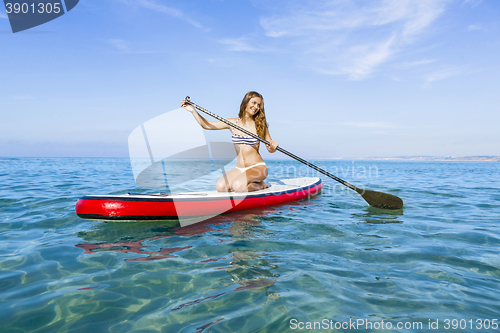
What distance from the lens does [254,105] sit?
5098 mm

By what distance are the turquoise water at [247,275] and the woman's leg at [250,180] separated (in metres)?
0.93

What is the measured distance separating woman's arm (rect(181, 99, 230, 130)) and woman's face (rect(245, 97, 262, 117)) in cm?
Answer: 56

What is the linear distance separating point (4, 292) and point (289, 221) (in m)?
3.41

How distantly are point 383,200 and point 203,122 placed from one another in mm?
3971

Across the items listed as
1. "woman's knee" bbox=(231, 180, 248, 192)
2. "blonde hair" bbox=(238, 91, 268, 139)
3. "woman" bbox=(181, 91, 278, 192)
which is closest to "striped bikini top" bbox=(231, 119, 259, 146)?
"woman" bbox=(181, 91, 278, 192)

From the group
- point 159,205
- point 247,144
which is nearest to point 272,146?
point 247,144

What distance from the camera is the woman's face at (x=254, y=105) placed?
509 cm

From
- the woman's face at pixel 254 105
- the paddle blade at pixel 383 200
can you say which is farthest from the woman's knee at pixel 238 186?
the paddle blade at pixel 383 200

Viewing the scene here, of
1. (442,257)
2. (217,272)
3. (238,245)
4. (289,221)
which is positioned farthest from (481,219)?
(217,272)

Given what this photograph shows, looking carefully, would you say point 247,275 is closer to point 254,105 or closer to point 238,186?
point 238,186

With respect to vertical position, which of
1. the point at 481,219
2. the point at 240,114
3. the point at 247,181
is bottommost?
the point at 481,219

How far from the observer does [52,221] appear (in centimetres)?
408

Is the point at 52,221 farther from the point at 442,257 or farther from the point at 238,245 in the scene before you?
the point at 442,257

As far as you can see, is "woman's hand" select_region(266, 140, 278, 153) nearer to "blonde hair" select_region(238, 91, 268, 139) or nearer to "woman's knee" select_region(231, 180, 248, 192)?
"blonde hair" select_region(238, 91, 268, 139)
